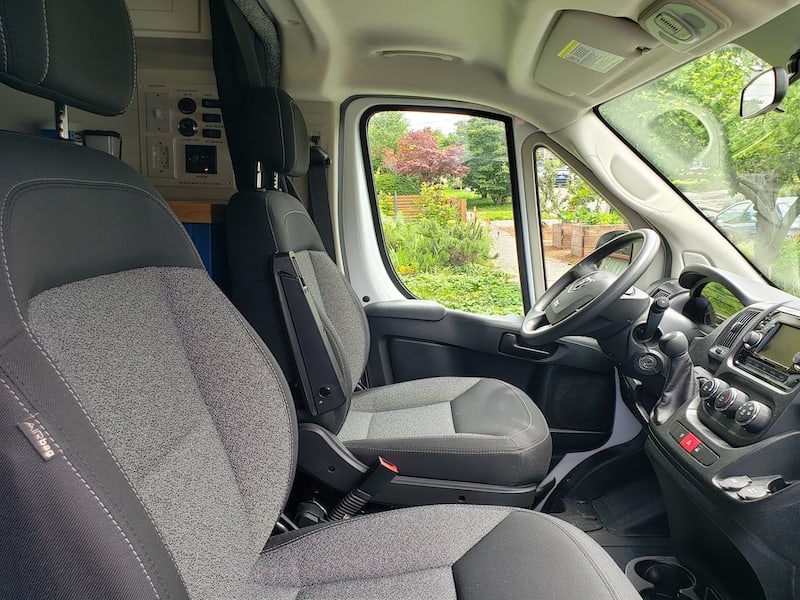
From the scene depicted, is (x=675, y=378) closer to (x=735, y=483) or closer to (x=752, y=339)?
(x=752, y=339)

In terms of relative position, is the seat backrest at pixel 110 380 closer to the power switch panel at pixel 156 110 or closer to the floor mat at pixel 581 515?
the floor mat at pixel 581 515

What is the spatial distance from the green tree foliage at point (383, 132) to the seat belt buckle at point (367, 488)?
1797 mm

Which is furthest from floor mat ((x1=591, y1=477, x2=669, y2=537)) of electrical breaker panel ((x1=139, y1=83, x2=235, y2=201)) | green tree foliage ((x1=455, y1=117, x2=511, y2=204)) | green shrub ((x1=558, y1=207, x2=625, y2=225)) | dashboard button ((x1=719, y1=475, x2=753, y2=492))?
electrical breaker panel ((x1=139, y1=83, x2=235, y2=201))

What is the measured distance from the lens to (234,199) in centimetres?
163

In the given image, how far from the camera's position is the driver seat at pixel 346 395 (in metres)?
1.51

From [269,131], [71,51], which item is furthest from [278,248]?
[71,51]

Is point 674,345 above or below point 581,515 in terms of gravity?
above

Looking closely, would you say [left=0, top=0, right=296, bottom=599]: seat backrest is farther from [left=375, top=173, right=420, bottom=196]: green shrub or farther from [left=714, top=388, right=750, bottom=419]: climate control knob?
[left=375, top=173, right=420, bottom=196]: green shrub

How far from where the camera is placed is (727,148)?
6.31 ft

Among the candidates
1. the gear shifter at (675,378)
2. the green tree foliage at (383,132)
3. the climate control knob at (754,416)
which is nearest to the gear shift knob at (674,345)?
the gear shifter at (675,378)

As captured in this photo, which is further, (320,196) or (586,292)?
(320,196)

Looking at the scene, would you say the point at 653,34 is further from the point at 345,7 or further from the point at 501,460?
the point at 501,460

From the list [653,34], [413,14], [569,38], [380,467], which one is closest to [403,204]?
[413,14]

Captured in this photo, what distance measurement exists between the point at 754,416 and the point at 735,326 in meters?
0.33
